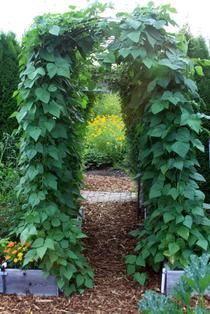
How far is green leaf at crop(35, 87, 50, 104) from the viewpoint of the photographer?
9.96 ft

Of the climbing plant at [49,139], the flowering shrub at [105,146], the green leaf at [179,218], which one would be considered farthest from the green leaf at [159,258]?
the flowering shrub at [105,146]

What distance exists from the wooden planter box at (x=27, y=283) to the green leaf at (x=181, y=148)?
130 centimetres

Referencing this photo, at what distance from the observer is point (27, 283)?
126 inches

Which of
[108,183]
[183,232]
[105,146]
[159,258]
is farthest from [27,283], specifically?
[105,146]

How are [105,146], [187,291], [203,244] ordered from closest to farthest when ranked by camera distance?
[187,291] < [203,244] < [105,146]

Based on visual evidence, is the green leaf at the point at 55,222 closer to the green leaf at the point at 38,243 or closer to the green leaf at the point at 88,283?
the green leaf at the point at 38,243

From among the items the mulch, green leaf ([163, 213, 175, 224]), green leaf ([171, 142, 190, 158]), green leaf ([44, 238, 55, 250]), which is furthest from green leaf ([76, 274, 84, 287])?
the mulch

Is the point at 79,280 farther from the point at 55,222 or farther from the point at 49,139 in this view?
the point at 49,139

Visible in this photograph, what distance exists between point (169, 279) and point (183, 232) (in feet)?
1.17

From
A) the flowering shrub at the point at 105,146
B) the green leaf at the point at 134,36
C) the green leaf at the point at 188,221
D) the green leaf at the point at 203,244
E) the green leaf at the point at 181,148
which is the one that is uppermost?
the flowering shrub at the point at 105,146

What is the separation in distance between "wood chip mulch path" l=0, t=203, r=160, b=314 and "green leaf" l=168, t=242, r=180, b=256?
38cm

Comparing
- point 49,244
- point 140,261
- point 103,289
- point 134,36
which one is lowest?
point 103,289

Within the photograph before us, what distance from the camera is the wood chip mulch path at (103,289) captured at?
9.98 ft

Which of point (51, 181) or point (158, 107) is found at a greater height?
point (158, 107)
